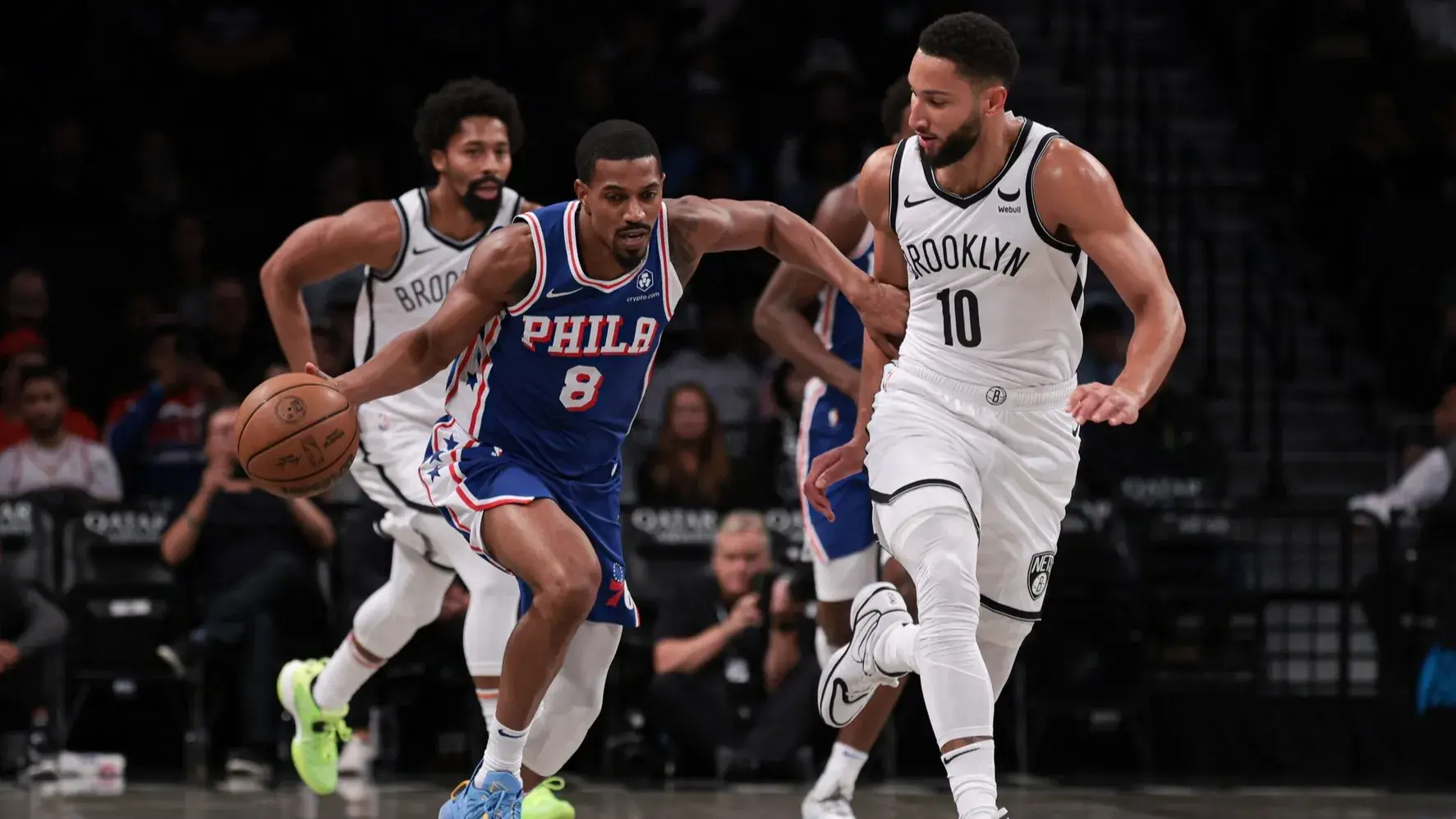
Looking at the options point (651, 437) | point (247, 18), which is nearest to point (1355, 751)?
point (651, 437)

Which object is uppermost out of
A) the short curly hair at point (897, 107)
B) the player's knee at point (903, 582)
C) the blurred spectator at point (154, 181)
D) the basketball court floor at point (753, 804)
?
the blurred spectator at point (154, 181)

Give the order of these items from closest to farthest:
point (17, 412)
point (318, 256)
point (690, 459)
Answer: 1. point (318, 256)
2. point (690, 459)
3. point (17, 412)

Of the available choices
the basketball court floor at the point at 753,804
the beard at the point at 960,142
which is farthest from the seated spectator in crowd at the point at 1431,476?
the beard at the point at 960,142

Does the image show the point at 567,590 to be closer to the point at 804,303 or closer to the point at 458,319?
the point at 458,319

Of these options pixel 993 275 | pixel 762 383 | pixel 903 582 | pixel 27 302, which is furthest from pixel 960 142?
pixel 27 302

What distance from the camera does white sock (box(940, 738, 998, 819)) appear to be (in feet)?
17.0

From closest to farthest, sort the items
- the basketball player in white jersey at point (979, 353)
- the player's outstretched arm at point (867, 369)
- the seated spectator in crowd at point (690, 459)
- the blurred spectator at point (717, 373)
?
the basketball player in white jersey at point (979, 353) < the player's outstretched arm at point (867, 369) < the seated spectator in crowd at point (690, 459) < the blurred spectator at point (717, 373)

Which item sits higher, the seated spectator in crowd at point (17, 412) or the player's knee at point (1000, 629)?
the seated spectator in crowd at point (17, 412)

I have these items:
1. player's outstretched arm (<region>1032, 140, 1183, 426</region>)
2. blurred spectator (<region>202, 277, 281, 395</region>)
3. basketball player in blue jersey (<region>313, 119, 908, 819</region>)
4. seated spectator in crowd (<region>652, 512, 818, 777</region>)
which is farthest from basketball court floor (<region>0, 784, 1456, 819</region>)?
player's outstretched arm (<region>1032, 140, 1183, 426</region>)

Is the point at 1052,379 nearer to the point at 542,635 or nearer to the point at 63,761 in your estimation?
the point at 542,635

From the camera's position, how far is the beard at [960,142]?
215 inches

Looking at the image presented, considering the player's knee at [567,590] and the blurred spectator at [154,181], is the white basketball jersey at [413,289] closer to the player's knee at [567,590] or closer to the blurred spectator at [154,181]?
the player's knee at [567,590]

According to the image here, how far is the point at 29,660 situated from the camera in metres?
8.89

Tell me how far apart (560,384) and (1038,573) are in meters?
1.47
